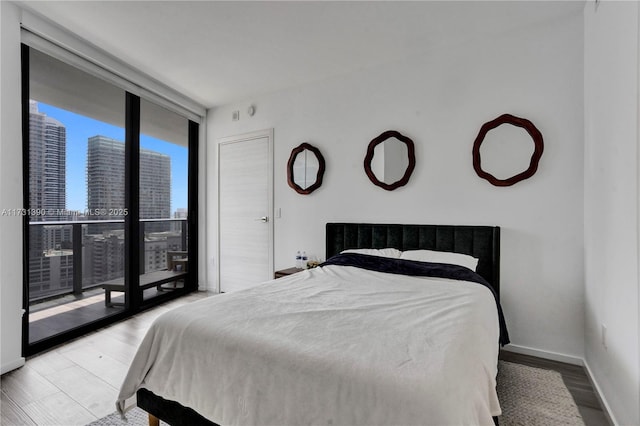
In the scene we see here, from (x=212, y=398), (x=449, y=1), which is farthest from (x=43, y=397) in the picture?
(x=449, y=1)

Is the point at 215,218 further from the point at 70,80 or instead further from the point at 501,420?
the point at 501,420

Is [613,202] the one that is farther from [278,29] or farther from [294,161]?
[294,161]

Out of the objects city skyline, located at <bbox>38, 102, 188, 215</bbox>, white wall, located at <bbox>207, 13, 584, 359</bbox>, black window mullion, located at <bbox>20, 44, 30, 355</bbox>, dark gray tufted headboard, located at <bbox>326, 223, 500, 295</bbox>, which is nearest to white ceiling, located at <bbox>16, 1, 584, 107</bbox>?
white wall, located at <bbox>207, 13, 584, 359</bbox>

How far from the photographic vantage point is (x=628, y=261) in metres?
1.44

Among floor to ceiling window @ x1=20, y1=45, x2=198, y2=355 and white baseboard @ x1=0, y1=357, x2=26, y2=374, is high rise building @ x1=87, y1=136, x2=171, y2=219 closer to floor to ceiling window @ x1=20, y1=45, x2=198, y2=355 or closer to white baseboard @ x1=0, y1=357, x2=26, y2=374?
floor to ceiling window @ x1=20, y1=45, x2=198, y2=355

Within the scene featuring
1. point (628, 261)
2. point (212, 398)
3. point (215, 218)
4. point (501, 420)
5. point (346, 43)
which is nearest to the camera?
point (212, 398)

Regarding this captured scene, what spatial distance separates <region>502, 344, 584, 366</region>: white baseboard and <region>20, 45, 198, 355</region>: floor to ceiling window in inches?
146

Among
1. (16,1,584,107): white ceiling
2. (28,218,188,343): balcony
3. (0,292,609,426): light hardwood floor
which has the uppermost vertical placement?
(16,1,584,107): white ceiling

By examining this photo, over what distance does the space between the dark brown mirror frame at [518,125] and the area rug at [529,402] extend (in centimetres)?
141

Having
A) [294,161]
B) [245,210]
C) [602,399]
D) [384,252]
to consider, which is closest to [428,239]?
[384,252]

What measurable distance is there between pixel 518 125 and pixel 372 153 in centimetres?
123

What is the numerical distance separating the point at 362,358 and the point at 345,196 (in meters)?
2.34

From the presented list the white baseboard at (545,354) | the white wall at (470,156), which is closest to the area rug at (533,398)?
the white baseboard at (545,354)

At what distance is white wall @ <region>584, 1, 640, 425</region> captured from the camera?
54.8 inches
